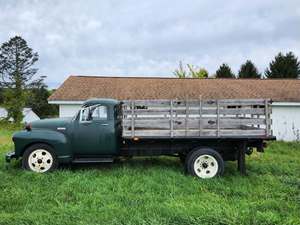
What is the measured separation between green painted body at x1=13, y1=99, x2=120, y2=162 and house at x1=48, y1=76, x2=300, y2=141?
35.0 ft

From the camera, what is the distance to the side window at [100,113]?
9.84 m

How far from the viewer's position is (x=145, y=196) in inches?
293

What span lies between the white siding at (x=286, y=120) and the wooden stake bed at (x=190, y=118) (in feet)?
41.4

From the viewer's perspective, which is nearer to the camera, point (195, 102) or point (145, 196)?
point (145, 196)

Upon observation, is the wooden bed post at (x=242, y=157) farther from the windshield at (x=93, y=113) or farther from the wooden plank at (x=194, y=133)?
the windshield at (x=93, y=113)

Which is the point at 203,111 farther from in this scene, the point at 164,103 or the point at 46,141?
the point at 46,141

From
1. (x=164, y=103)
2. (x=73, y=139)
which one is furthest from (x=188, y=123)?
(x=73, y=139)

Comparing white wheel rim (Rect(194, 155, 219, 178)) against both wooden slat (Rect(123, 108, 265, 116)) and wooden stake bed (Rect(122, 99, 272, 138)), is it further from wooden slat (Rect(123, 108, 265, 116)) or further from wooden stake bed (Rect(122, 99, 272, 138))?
wooden slat (Rect(123, 108, 265, 116))

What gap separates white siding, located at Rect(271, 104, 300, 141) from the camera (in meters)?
21.3

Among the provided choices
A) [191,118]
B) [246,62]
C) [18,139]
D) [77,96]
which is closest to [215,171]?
[191,118]

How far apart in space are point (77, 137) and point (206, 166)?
3288mm

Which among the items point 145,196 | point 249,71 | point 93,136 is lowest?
point 145,196

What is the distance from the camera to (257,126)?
32.1 feet

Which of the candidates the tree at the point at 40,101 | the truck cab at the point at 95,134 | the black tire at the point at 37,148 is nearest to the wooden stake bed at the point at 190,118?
the truck cab at the point at 95,134
